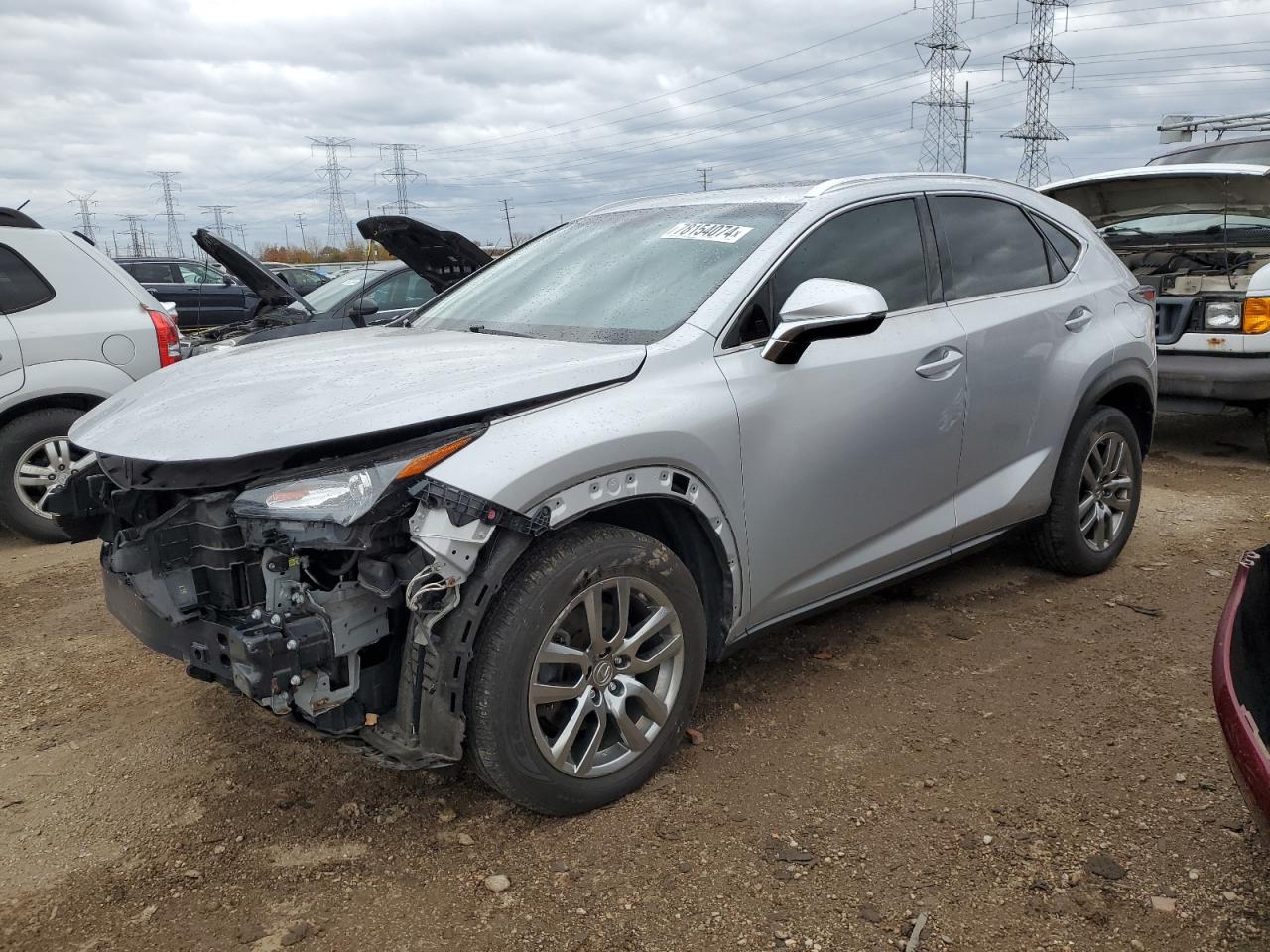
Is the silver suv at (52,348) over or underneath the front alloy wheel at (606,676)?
over

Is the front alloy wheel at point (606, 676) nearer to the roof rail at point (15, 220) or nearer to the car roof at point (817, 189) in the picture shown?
the car roof at point (817, 189)

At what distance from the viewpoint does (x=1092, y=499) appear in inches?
174

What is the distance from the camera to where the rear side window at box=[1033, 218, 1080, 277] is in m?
4.28

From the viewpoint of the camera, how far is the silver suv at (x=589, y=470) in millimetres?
2410

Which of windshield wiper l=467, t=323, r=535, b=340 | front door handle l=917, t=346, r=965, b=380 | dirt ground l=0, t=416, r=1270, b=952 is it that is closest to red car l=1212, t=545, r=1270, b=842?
dirt ground l=0, t=416, r=1270, b=952

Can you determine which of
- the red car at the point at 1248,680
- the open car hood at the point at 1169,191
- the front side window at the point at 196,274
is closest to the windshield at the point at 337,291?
the open car hood at the point at 1169,191

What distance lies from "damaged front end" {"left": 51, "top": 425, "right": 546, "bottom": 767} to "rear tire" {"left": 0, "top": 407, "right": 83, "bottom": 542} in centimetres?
352

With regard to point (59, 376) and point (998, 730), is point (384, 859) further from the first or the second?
point (59, 376)

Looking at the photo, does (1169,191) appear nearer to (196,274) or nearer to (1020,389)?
(1020,389)

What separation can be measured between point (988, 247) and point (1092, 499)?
1.25m

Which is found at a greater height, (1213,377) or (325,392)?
(325,392)

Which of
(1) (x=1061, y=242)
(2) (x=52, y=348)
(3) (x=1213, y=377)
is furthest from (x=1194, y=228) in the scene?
(2) (x=52, y=348)

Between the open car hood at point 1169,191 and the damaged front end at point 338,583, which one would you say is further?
the open car hood at point 1169,191

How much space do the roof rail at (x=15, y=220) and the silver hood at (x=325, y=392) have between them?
3482 millimetres
